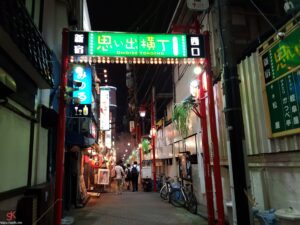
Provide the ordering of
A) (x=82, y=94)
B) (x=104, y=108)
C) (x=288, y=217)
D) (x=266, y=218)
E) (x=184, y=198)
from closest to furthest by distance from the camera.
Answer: (x=288, y=217)
(x=266, y=218)
(x=82, y=94)
(x=184, y=198)
(x=104, y=108)

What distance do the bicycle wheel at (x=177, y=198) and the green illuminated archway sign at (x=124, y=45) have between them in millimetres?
8700

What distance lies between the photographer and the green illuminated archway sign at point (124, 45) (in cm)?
967

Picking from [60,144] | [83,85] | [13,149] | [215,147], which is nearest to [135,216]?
[215,147]

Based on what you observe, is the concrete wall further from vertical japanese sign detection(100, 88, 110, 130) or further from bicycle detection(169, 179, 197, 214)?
vertical japanese sign detection(100, 88, 110, 130)

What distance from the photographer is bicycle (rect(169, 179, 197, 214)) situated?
13625 millimetres

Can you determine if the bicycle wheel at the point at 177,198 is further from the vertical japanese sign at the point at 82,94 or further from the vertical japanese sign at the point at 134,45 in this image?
the vertical japanese sign at the point at 134,45

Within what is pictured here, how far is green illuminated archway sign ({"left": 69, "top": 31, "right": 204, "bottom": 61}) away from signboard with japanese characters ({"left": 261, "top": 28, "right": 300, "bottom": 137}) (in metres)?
3.10

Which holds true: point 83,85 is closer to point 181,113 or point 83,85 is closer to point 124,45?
point 124,45

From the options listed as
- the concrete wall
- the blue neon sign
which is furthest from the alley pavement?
the blue neon sign

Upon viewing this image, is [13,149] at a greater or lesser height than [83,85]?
lesser

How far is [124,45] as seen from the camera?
32.0ft

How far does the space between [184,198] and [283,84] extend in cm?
934

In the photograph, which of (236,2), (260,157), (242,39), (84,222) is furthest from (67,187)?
(236,2)

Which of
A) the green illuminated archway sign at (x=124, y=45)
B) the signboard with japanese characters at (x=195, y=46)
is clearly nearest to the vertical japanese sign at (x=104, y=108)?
the green illuminated archway sign at (x=124, y=45)
